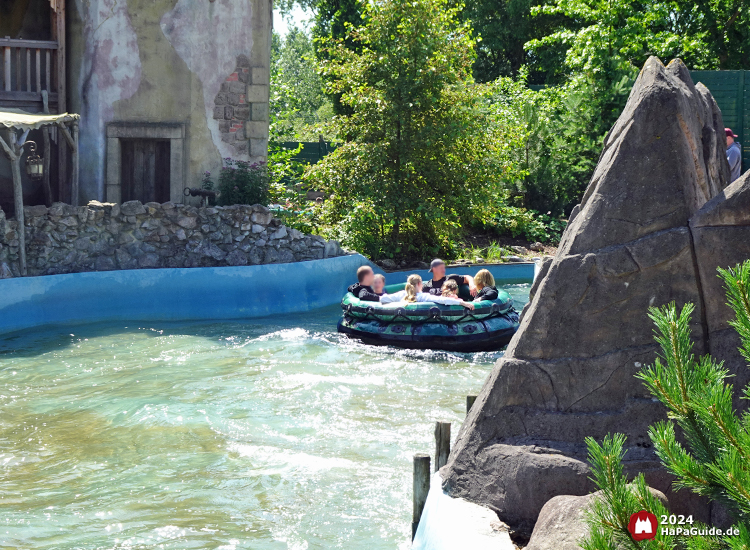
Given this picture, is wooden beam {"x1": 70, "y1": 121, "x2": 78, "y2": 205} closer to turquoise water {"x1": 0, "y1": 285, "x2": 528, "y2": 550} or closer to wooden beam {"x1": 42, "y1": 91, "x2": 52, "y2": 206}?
wooden beam {"x1": 42, "y1": 91, "x2": 52, "y2": 206}

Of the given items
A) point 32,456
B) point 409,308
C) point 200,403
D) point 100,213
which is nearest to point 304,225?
point 100,213

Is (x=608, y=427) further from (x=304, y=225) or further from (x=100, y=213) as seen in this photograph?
(x=304, y=225)

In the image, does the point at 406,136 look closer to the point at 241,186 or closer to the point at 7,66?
the point at 241,186

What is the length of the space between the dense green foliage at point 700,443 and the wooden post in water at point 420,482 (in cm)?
230

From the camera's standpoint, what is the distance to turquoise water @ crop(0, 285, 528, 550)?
579cm

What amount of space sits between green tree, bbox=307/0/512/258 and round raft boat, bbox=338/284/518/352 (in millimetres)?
5603

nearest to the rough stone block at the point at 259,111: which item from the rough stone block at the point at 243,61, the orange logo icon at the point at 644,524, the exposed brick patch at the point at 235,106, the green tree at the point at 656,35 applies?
the exposed brick patch at the point at 235,106

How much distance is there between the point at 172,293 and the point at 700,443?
11.5 m

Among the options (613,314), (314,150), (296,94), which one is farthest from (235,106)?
(296,94)

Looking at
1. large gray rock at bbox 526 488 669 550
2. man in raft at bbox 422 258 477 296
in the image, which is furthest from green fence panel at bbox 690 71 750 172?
large gray rock at bbox 526 488 669 550

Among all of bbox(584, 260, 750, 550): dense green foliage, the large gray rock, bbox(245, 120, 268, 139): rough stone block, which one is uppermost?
bbox(245, 120, 268, 139): rough stone block

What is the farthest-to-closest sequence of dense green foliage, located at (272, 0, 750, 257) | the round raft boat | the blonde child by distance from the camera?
dense green foliage, located at (272, 0, 750, 257) < the blonde child < the round raft boat

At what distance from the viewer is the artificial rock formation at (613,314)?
4090 mm

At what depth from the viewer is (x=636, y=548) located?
8.44 feet
